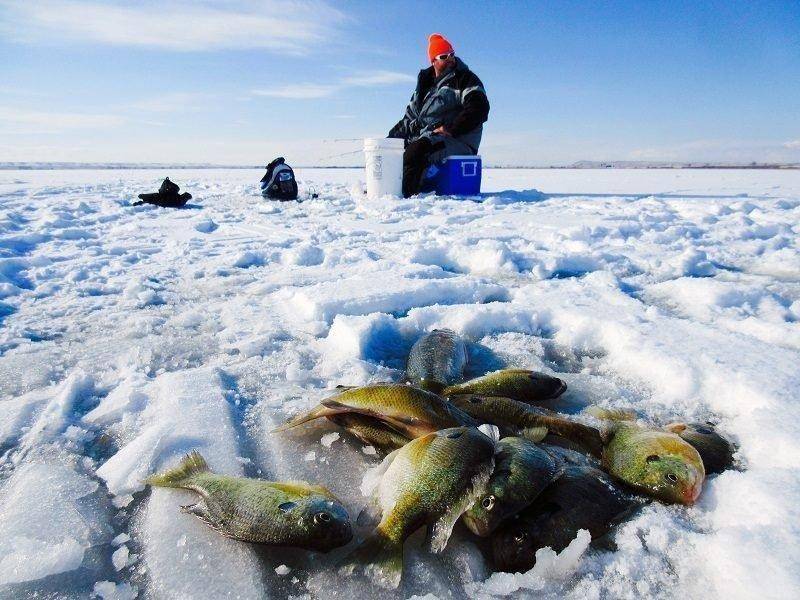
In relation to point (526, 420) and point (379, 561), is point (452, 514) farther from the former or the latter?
point (526, 420)

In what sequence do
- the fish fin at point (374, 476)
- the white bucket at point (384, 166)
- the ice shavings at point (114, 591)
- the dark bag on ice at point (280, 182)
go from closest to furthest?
the ice shavings at point (114, 591) < the fish fin at point (374, 476) < the white bucket at point (384, 166) < the dark bag on ice at point (280, 182)

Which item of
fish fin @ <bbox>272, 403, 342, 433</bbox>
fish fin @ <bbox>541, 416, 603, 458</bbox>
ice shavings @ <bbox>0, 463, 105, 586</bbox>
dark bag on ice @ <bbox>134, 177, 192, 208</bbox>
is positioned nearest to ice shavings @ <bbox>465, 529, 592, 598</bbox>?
fish fin @ <bbox>541, 416, 603, 458</bbox>

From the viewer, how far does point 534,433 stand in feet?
5.73

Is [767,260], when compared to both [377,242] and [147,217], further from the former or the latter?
A: [147,217]

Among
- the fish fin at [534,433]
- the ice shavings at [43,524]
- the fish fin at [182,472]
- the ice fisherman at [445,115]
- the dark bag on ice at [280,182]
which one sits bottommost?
the ice shavings at [43,524]

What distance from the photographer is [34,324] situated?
3.00 meters

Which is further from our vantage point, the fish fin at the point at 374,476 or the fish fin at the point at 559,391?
the fish fin at the point at 559,391

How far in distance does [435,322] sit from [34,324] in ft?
8.28

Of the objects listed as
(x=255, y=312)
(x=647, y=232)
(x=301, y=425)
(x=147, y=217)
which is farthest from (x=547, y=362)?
(x=147, y=217)

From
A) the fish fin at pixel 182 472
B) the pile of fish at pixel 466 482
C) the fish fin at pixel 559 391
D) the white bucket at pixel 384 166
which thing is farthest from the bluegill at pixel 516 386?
the white bucket at pixel 384 166

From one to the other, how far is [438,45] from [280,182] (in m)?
4.07

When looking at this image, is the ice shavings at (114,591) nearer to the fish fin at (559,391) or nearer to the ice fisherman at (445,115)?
the fish fin at (559,391)

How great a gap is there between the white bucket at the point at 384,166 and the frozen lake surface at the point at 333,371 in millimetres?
3056

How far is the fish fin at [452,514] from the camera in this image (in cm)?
130
